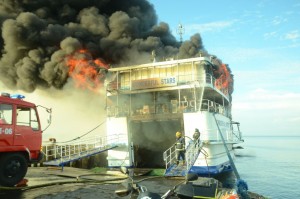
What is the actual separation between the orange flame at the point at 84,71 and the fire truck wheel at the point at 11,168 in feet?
58.3

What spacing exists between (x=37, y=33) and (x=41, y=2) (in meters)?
6.14

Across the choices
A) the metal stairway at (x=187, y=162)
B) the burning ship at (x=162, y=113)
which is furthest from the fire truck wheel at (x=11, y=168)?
the burning ship at (x=162, y=113)

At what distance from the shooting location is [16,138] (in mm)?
10734

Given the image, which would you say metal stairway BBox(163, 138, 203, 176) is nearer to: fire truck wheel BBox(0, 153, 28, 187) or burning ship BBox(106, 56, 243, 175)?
burning ship BBox(106, 56, 243, 175)

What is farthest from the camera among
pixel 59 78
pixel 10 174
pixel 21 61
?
pixel 21 61

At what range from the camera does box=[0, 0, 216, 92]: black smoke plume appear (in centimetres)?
3038

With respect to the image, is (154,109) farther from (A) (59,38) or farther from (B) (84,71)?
(A) (59,38)

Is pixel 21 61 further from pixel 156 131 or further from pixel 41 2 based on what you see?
pixel 156 131

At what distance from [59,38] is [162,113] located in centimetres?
1694

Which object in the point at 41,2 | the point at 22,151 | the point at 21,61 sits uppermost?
the point at 41,2

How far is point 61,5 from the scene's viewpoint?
120 feet

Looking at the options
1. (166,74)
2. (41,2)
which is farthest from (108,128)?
(41,2)

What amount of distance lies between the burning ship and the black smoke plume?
849cm

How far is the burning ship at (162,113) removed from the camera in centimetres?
1931
